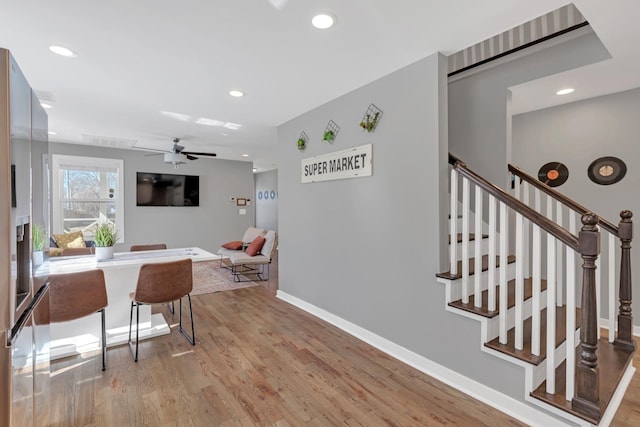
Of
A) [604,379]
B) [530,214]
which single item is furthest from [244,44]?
[604,379]

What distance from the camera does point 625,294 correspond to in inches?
96.2

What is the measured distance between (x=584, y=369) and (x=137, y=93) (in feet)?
14.1

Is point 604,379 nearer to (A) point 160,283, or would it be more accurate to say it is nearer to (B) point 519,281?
(B) point 519,281

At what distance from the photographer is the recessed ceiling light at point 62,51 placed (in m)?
2.24

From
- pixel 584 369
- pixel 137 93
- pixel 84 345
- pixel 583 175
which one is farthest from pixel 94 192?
pixel 583 175

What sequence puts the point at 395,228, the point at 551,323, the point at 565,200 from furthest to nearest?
the point at 395,228
the point at 565,200
the point at 551,323

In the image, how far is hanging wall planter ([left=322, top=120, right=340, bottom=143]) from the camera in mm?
3305

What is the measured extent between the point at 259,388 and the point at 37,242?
1657 millimetres

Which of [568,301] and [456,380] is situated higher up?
[568,301]

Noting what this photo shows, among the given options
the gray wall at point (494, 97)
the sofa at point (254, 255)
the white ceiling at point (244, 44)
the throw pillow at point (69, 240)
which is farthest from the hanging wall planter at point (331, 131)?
the throw pillow at point (69, 240)

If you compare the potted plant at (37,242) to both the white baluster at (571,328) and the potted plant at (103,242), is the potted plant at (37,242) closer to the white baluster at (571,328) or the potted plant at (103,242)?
the potted plant at (103,242)

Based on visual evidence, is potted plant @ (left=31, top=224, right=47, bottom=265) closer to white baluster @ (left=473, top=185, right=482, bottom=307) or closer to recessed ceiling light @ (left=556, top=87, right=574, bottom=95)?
white baluster @ (left=473, top=185, right=482, bottom=307)

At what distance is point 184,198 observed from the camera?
7.04m

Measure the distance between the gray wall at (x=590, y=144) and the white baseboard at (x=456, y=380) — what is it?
7.05ft
